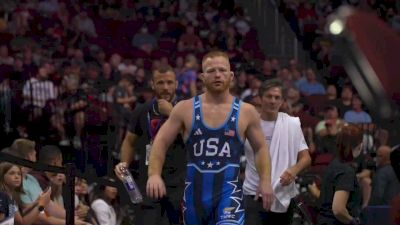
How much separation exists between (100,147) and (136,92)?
2.11 metres

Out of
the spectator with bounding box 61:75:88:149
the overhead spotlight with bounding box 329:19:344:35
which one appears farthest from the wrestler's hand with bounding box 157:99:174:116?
the spectator with bounding box 61:75:88:149

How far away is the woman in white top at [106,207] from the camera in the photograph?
8.58 meters

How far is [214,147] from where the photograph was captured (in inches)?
234

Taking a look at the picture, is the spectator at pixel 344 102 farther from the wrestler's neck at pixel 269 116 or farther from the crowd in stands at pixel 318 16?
the wrestler's neck at pixel 269 116

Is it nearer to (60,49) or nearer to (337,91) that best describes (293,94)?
(337,91)

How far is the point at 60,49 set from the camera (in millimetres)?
16781

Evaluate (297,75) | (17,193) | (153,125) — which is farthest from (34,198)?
(297,75)

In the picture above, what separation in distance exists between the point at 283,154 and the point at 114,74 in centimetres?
850

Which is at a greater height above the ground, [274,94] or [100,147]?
[274,94]

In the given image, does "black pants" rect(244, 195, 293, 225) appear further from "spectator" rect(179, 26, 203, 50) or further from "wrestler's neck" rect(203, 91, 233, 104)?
"spectator" rect(179, 26, 203, 50)

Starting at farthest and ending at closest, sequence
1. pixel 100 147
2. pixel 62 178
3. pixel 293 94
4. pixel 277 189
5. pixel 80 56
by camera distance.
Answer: pixel 80 56 < pixel 293 94 < pixel 100 147 < pixel 62 178 < pixel 277 189

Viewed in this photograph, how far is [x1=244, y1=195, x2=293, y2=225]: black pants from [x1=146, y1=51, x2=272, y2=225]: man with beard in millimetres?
849

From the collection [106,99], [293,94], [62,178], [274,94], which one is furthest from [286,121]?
[293,94]

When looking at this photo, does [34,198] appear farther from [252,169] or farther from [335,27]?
[335,27]
